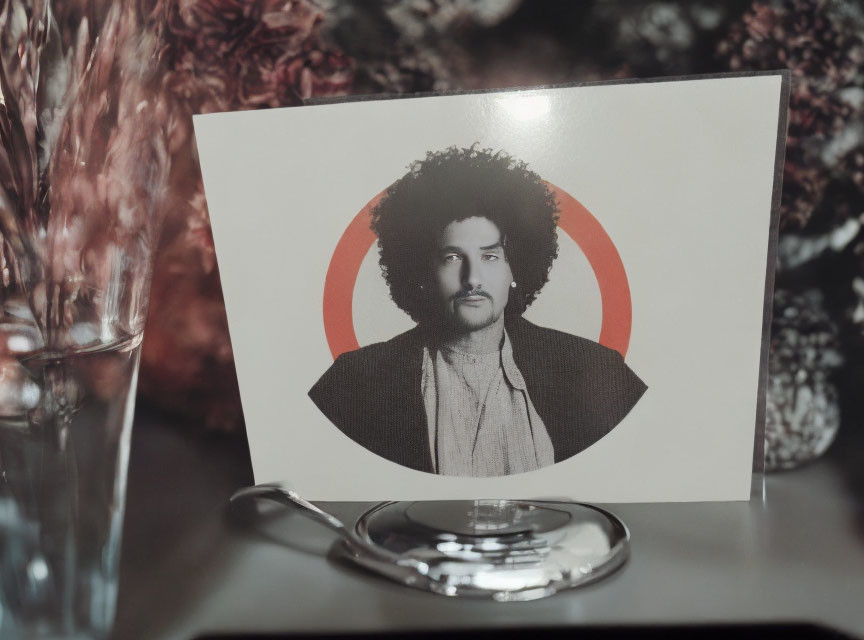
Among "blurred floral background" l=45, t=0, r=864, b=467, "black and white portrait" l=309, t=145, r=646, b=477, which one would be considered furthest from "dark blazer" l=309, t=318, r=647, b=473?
"blurred floral background" l=45, t=0, r=864, b=467

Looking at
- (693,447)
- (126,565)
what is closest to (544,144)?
(693,447)

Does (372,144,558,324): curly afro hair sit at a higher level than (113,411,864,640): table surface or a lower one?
higher

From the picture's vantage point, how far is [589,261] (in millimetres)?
398

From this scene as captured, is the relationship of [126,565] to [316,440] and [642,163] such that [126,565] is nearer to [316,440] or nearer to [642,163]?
[316,440]

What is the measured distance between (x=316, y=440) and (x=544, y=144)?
21 centimetres

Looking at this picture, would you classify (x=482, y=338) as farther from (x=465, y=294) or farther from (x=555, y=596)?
(x=555, y=596)

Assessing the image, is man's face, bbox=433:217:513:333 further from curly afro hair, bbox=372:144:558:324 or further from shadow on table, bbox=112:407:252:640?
shadow on table, bbox=112:407:252:640

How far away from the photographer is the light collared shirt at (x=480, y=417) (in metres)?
0.41

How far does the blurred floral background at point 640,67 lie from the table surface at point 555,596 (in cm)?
5

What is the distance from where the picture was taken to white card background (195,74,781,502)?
0.39m

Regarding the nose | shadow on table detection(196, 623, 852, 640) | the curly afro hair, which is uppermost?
the curly afro hair

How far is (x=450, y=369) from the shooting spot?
0.41m

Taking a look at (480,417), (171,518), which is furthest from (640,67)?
(171,518)

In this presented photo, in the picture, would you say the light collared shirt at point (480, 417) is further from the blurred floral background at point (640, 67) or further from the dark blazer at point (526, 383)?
the blurred floral background at point (640, 67)
